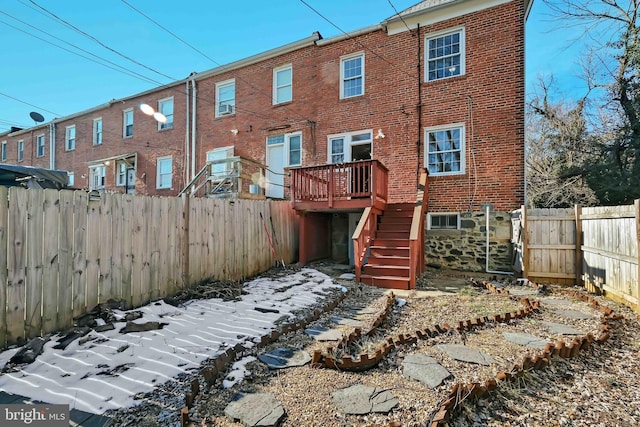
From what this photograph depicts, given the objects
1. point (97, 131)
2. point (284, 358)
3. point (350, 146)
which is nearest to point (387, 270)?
point (284, 358)

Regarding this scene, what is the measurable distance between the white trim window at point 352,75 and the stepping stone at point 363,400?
9.50 m

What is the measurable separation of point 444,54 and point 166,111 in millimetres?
12253

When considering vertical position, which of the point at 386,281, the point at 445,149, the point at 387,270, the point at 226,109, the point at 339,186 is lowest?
the point at 386,281

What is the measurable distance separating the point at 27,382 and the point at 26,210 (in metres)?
1.79

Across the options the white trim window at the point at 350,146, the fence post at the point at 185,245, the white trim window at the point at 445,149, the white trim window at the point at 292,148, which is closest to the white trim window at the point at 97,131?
the white trim window at the point at 292,148

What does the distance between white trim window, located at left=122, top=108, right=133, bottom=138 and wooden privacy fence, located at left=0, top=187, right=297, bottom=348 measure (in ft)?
42.3

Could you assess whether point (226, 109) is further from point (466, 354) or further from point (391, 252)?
point (466, 354)

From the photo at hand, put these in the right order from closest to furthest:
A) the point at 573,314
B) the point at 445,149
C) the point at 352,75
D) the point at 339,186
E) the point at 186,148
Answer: the point at 573,314, the point at 339,186, the point at 445,149, the point at 352,75, the point at 186,148

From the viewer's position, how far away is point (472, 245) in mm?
8508

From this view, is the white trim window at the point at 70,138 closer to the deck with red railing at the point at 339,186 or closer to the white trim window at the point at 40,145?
the white trim window at the point at 40,145

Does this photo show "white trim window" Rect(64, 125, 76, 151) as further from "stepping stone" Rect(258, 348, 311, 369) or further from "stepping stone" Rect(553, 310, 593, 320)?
"stepping stone" Rect(553, 310, 593, 320)

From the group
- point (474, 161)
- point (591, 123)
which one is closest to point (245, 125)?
point (474, 161)

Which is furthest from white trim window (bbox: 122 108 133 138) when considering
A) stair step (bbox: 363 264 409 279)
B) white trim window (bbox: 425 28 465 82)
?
stair step (bbox: 363 264 409 279)

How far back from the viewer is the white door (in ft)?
38.7
